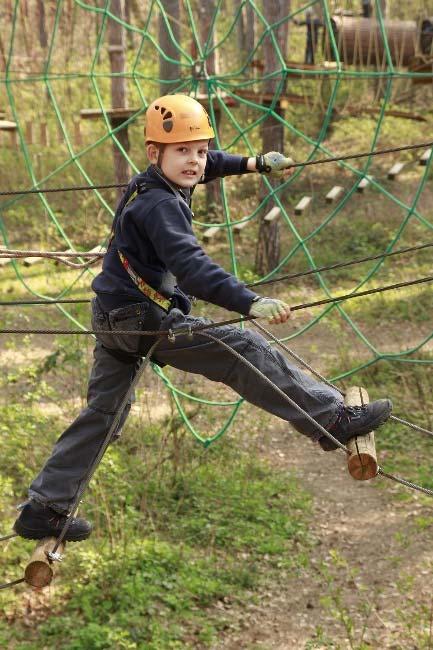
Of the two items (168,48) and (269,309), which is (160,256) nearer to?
(269,309)

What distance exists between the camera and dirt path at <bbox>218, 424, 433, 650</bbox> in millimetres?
5469

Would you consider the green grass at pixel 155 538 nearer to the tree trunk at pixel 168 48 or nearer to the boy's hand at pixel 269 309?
the boy's hand at pixel 269 309

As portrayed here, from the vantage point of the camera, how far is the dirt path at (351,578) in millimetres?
5469

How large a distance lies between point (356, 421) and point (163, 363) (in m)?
0.63

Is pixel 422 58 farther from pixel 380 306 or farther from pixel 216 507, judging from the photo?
pixel 216 507

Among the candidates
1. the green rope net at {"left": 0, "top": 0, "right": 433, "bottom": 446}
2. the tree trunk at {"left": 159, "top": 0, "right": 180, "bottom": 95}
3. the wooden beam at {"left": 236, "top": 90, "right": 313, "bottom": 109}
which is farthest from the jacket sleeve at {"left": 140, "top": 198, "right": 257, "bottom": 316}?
the tree trunk at {"left": 159, "top": 0, "right": 180, "bottom": 95}

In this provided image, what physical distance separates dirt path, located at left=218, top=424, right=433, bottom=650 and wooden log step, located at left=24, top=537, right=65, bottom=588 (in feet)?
6.70

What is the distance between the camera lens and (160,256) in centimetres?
299

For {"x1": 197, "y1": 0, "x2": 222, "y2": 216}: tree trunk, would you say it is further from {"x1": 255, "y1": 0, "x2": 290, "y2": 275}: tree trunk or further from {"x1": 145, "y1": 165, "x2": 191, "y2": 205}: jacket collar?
{"x1": 145, "y1": 165, "x2": 191, "y2": 205}: jacket collar

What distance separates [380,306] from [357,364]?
147 centimetres

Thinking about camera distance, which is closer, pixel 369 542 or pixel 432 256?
pixel 369 542

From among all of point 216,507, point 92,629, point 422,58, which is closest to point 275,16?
point 422,58

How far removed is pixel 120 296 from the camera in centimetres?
323

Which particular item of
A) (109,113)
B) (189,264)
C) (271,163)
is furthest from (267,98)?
(189,264)
